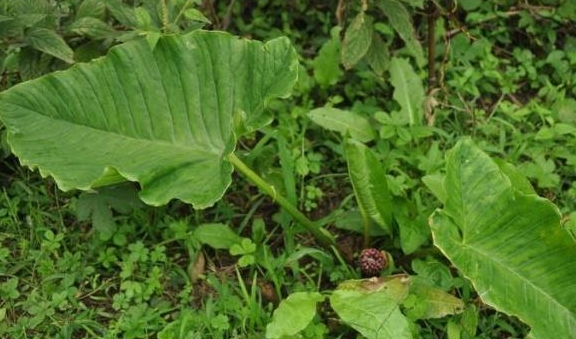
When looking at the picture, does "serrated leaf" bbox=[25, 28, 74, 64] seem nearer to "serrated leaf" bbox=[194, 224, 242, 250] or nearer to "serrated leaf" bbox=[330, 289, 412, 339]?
"serrated leaf" bbox=[194, 224, 242, 250]

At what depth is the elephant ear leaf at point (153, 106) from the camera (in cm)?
202

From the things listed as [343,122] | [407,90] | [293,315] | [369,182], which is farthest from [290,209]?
[407,90]

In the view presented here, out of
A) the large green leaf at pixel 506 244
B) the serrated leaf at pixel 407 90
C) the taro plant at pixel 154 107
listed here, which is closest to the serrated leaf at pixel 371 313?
the large green leaf at pixel 506 244

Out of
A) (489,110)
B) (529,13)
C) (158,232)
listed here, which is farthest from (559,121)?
(158,232)

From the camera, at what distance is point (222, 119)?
84.8 inches

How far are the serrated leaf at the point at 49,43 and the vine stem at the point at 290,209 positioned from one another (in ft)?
1.78

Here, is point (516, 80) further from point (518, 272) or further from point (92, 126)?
point (92, 126)

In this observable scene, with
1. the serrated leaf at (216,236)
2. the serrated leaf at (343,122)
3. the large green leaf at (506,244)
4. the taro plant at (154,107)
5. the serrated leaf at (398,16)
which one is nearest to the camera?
the large green leaf at (506,244)

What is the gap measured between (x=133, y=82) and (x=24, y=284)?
0.71 m

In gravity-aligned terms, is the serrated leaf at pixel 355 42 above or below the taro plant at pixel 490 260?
above

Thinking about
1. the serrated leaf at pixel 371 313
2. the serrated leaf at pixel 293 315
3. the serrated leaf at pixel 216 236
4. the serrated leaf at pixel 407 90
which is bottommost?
the serrated leaf at pixel 216 236

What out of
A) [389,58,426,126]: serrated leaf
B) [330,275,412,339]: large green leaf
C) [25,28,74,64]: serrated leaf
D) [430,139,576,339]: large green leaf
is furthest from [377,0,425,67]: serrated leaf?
[25,28,74,64]: serrated leaf

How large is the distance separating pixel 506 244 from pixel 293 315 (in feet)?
1.92

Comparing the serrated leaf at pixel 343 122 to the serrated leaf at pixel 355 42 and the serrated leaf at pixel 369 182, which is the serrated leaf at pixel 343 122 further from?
the serrated leaf at pixel 369 182
